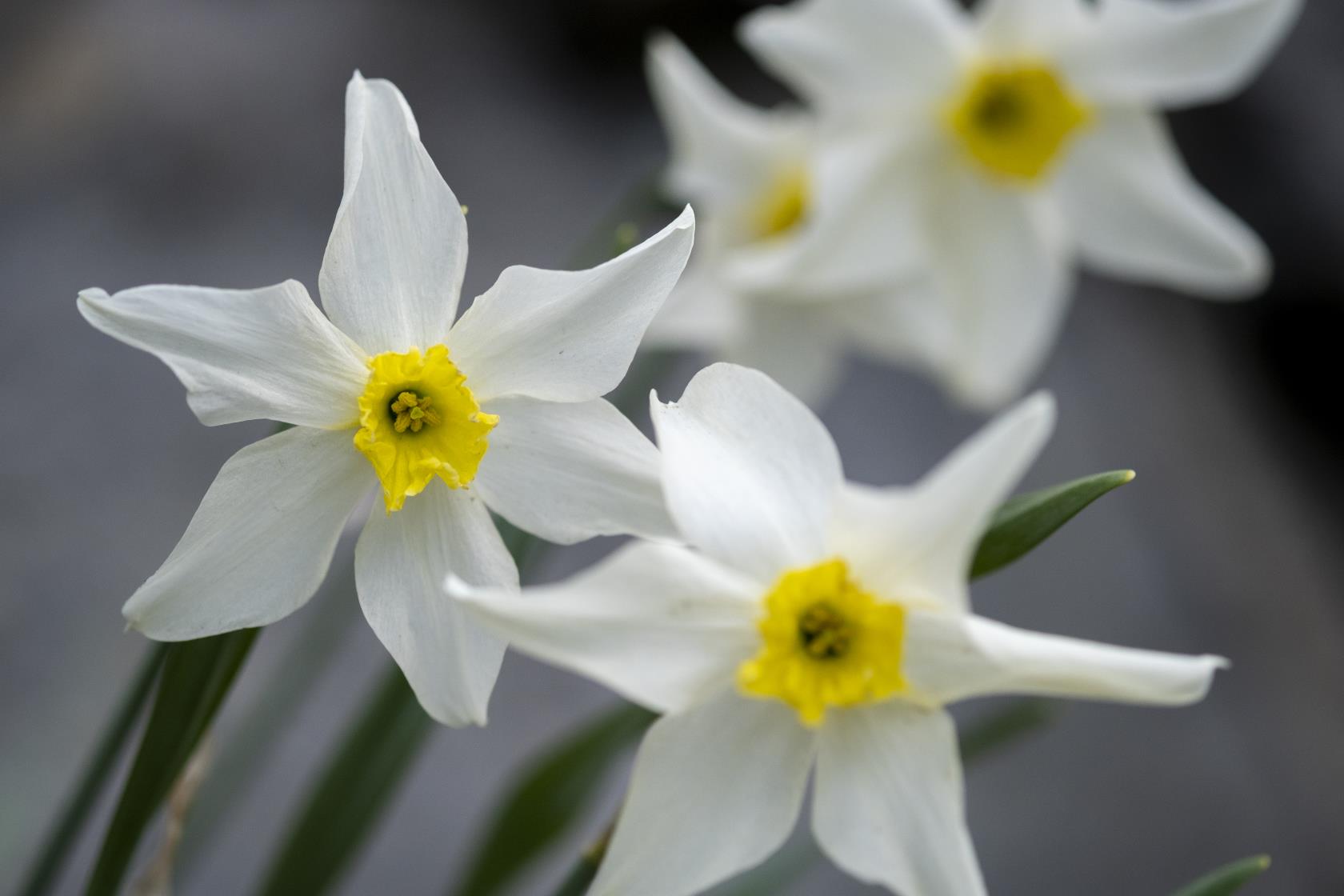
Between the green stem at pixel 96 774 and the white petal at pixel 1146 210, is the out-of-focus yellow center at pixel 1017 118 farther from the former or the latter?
the green stem at pixel 96 774

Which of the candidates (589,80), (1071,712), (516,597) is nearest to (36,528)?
(589,80)

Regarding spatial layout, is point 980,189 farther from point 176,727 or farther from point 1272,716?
point 1272,716

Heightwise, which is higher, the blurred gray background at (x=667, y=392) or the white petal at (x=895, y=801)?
the white petal at (x=895, y=801)

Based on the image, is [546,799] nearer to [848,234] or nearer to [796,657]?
[796,657]

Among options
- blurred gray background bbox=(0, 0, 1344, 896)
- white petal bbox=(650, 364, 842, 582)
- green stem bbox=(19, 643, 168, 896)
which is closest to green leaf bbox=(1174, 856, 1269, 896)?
white petal bbox=(650, 364, 842, 582)

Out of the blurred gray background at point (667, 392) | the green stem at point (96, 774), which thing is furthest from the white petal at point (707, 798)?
the blurred gray background at point (667, 392)

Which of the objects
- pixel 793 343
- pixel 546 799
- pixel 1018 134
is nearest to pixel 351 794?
pixel 546 799
